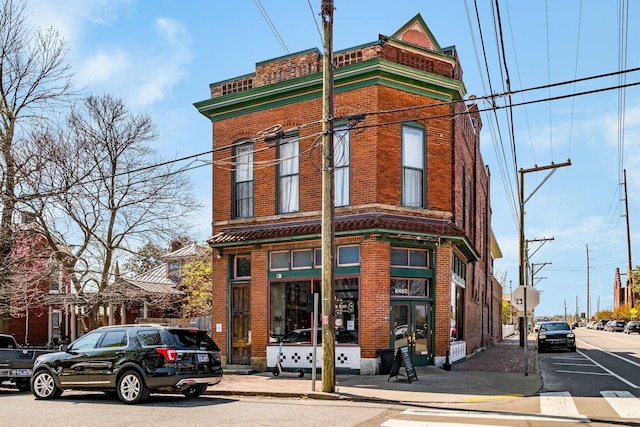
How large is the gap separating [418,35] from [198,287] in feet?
75.5

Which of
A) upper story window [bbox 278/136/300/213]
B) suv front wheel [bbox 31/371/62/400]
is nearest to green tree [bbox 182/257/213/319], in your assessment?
upper story window [bbox 278/136/300/213]

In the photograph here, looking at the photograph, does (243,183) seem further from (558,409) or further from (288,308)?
(558,409)

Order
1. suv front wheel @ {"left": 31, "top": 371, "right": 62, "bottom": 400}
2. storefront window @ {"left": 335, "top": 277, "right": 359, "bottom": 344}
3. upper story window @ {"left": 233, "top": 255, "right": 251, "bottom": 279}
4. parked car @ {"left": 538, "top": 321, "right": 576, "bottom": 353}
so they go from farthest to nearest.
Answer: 1. parked car @ {"left": 538, "top": 321, "right": 576, "bottom": 353}
2. upper story window @ {"left": 233, "top": 255, "right": 251, "bottom": 279}
3. storefront window @ {"left": 335, "top": 277, "right": 359, "bottom": 344}
4. suv front wheel @ {"left": 31, "top": 371, "right": 62, "bottom": 400}

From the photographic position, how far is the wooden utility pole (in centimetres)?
1469

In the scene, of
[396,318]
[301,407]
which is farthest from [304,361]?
[301,407]

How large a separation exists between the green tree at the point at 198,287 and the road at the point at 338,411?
72.8 feet

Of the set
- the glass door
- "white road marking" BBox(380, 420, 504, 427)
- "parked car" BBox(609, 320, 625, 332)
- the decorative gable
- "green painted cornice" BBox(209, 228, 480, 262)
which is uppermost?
the decorative gable

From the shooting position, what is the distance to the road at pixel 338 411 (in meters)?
10.9

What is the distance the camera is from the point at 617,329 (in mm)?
79688

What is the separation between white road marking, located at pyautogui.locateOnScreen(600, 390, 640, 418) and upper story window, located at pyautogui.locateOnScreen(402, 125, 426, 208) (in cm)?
754

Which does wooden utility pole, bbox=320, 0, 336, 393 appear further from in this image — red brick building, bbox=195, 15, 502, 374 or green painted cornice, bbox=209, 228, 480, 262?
green painted cornice, bbox=209, 228, 480, 262

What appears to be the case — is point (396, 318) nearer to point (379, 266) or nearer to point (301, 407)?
point (379, 266)

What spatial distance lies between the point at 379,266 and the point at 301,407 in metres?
6.34

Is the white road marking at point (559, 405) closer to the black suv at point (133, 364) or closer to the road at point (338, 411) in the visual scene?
the road at point (338, 411)
